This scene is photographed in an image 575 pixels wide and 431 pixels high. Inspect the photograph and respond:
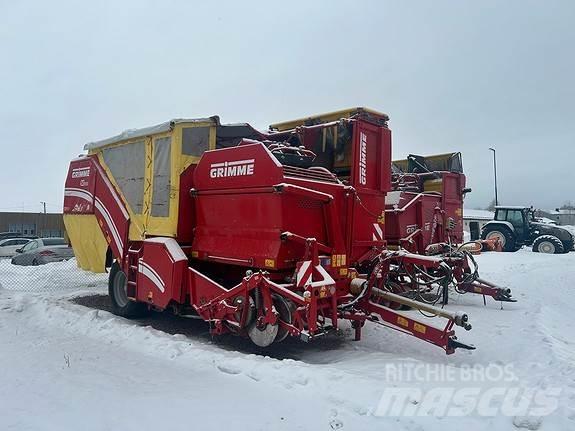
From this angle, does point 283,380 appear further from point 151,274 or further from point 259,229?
point 151,274

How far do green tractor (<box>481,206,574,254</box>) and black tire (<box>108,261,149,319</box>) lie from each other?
17949 mm

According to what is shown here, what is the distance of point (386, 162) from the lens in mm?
6801

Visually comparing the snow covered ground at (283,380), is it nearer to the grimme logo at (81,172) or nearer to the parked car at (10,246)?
the grimme logo at (81,172)

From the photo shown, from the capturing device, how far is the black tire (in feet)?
25.1

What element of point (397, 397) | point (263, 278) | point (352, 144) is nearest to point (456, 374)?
point (397, 397)

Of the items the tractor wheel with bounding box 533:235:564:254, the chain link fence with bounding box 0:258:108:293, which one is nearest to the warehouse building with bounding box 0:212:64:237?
the chain link fence with bounding box 0:258:108:293

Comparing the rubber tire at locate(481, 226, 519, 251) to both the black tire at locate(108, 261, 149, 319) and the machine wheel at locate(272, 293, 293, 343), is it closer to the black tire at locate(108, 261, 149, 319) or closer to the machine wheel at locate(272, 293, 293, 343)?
the black tire at locate(108, 261, 149, 319)

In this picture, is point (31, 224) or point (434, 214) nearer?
point (434, 214)

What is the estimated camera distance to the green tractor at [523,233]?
852 inches

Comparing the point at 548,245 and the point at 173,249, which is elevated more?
the point at 173,249

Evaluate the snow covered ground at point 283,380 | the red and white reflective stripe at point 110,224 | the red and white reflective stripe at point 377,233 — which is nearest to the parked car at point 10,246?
the red and white reflective stripe at point 110,224

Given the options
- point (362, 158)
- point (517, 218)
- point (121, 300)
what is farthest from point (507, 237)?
point (121, 300)

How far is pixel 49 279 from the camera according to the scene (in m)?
11.8

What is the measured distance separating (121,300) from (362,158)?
4554 mm
